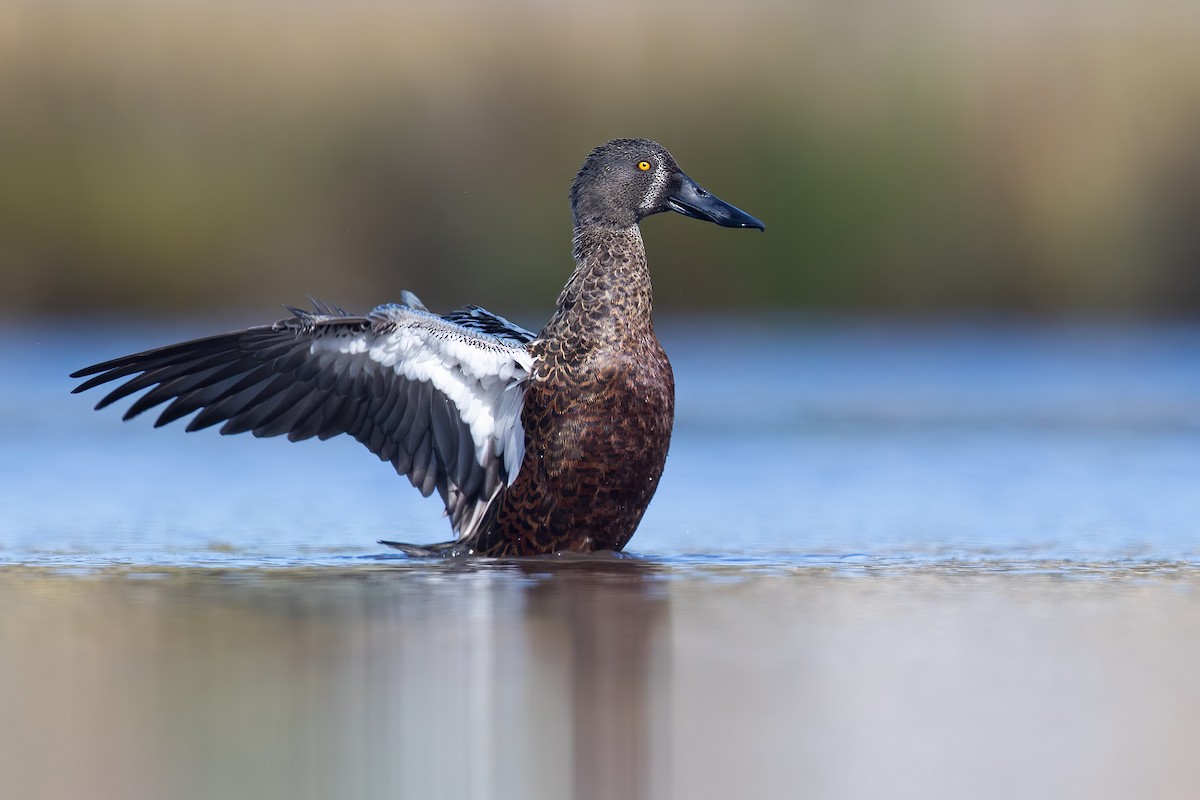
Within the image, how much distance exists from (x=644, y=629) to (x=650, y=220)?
9.90 m

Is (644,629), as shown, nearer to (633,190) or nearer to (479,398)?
(479,398)

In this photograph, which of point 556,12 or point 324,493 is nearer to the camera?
point 324,493

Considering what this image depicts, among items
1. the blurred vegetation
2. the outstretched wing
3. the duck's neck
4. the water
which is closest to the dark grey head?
Result: the duck's neck

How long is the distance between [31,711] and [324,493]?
13.5 feet

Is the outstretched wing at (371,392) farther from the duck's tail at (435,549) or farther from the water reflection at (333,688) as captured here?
the water reflection at (333,688)

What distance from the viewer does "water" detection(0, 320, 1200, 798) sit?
3.52m

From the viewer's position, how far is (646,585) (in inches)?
215

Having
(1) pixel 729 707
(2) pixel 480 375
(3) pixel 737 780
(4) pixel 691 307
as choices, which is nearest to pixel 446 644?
(1) pixel 729 707

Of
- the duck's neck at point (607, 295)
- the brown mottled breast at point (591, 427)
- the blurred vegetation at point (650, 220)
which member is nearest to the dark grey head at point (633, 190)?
the duck's neck at point (607, 295)

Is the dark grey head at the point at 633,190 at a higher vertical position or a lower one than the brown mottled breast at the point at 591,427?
higher

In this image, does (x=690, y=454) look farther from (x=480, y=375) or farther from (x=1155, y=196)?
(x=1155, y=196)

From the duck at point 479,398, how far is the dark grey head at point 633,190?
0.26 m

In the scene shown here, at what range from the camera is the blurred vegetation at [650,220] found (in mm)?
14586

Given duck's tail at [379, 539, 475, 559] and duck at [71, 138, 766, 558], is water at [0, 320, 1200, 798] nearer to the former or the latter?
duck's tail at [379, 539, 475, 559]
